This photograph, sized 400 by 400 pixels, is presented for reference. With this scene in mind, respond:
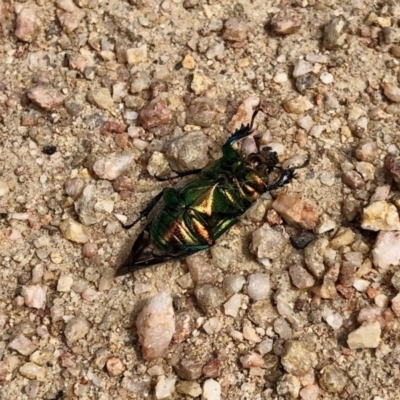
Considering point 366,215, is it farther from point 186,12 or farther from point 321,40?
point 186,12

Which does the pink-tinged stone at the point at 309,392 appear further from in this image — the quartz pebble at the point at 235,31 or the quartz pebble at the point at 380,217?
the quartz pebble at the point at 235,31

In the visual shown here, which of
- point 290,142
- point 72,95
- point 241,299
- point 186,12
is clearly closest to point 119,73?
point 72,95

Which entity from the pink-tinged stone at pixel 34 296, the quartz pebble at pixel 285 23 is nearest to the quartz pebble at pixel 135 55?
the quartz pebble at pixel 285 23

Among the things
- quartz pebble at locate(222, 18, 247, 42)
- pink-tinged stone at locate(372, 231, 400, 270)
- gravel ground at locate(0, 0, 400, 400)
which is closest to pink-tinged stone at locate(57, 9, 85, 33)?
gravel ground at locate(0, 0, 400, 400)

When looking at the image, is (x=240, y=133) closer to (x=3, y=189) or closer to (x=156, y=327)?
(x=156, y=327)

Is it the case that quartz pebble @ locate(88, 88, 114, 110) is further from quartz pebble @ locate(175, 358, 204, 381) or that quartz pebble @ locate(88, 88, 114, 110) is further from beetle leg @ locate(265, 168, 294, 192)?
quartz pebble @ locate(175, 358, 204, 381)

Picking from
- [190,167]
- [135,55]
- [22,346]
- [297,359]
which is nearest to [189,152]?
[190,167]
